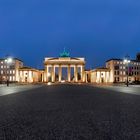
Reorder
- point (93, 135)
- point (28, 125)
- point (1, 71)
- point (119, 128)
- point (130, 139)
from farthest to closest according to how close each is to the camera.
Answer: point (1, 71) < point (28, 125) < point (119, 128) < point (93, 135) < point (130, 139)

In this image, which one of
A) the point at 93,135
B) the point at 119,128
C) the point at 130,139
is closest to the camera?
the point at 130,139

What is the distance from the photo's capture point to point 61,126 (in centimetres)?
947

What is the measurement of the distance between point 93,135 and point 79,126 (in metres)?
1.64

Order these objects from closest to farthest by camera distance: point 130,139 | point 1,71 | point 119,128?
point 130,139, point 119,128, point 1,71

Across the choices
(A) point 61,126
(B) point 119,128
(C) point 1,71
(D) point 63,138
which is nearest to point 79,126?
(A) point 61,126

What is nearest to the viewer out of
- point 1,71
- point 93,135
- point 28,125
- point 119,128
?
point 93,135

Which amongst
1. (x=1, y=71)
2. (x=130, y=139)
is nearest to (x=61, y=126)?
(x=130, y=139)

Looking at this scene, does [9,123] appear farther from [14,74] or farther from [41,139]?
[14,74]

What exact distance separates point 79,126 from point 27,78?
189 m

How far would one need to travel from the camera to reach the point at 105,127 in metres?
9.19

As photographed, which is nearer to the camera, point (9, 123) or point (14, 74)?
point (9, 123)

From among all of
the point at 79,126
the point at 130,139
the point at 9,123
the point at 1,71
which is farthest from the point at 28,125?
the point at 1,71

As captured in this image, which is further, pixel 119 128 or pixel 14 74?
pixel 14 74

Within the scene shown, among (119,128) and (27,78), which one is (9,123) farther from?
(27,78)
